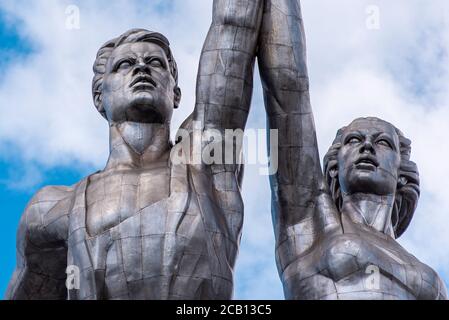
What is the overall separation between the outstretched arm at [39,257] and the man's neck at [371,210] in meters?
3.08

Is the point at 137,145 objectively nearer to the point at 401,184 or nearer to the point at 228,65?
the point at 228,65

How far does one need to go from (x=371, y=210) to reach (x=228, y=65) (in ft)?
7.16

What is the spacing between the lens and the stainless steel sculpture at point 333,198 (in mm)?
19625

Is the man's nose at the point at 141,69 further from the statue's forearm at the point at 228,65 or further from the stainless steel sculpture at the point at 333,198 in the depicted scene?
the stainless steel sculpture at the point at 333,198

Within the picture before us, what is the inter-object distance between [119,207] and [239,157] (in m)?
1.64

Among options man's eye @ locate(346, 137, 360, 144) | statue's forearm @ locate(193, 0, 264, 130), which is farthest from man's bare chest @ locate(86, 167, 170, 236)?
man's eye @ locate(346, 137, 360, 144)

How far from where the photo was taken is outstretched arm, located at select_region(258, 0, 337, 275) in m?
20.3

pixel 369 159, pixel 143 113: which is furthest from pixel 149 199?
pixel 369 159

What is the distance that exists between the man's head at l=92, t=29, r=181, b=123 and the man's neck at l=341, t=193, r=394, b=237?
2.13 metres

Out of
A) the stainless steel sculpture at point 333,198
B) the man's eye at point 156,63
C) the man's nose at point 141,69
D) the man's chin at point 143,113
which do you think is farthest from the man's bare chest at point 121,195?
the stainless steel sculpture at point 333,198


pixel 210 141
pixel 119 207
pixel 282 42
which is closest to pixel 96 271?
pixel 119 207

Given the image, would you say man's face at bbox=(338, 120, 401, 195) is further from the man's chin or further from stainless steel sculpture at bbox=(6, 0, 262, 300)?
the man's chin

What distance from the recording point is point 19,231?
2003 centimetres

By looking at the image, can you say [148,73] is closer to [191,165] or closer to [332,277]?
[191,165]
